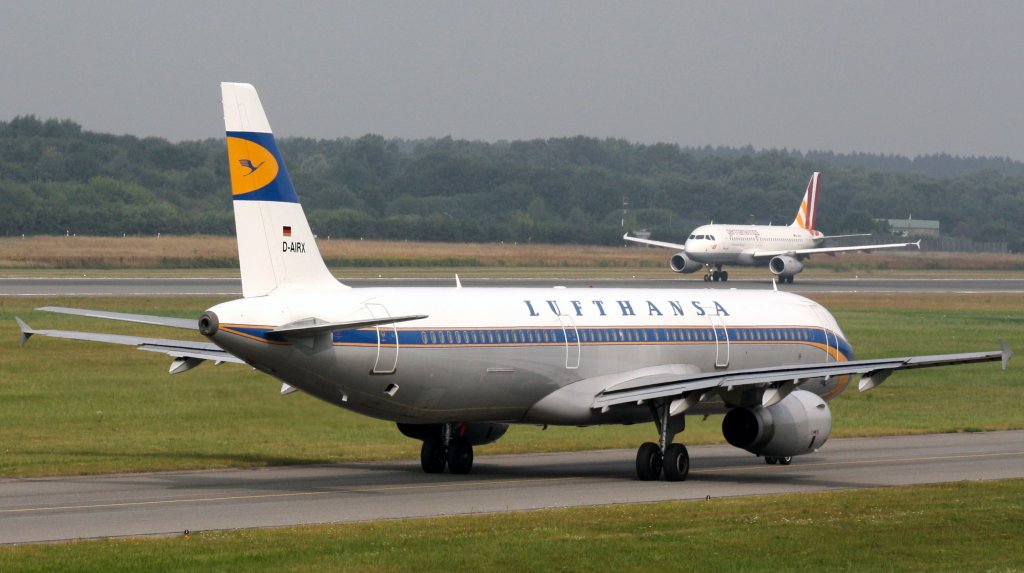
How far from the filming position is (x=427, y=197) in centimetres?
18050

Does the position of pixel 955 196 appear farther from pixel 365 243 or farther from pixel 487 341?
pixel 487 341

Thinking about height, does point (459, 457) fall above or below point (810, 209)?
below

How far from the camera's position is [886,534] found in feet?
67.5

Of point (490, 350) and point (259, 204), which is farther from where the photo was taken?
point (490, 350)

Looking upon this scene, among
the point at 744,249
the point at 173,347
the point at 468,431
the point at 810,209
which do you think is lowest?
the point at 468,431

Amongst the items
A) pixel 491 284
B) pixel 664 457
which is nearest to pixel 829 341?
pixel 664 457

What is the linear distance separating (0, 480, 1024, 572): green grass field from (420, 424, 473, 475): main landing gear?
5853 mm

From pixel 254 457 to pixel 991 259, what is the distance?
119432mm

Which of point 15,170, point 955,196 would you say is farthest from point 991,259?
point 15,170

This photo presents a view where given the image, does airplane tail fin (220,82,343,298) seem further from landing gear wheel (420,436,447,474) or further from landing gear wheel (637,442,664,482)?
landing gear wheel (637,442,664,482)

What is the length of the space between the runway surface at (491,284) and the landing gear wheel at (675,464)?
36191 millimetres

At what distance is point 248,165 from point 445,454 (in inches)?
290

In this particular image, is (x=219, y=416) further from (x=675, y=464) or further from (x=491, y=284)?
(x=491, y=284)

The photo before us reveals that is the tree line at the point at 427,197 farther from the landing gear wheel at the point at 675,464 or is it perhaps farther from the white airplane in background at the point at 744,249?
the landing gear wheel at the point at 675,464
